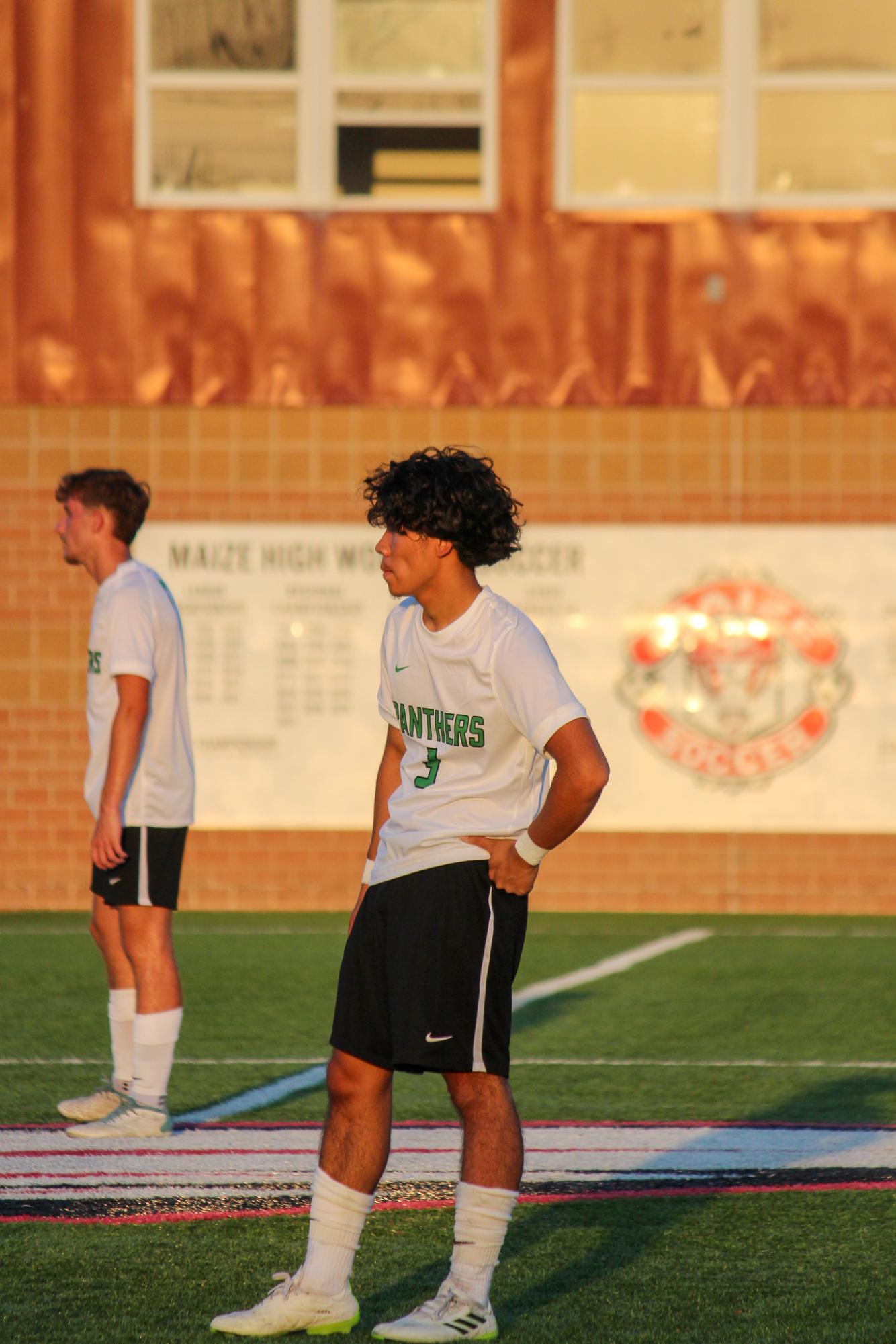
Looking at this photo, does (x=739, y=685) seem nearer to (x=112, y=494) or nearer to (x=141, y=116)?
(x=141, y=116)

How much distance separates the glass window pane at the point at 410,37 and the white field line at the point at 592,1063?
7.87m

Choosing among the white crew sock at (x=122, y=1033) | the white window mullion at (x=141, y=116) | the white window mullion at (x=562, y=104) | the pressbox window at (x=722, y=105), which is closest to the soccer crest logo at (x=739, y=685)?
the pressbox window at (x=722, y=105)

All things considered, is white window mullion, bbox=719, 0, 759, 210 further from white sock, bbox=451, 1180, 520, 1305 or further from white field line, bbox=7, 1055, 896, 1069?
white sock, bbox=451, 1180, 520, 1305

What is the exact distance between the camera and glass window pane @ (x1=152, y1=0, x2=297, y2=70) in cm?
1259

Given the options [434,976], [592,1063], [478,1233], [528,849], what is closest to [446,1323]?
[478,1233]

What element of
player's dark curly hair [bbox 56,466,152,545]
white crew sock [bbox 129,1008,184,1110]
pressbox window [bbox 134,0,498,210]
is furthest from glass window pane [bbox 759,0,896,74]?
white crew sock [bbox 129,1008,184,1110]

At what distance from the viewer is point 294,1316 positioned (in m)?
3.90

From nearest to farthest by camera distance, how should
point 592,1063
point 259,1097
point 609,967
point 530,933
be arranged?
point 259,1097
point 592,1063
point 609,967
point 530,933

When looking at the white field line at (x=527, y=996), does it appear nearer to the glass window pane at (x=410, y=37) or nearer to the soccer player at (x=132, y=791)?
the soccer player at (x=132, y=791)

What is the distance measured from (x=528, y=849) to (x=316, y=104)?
9804 mm

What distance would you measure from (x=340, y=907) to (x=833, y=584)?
4111 mm

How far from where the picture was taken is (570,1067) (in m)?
7.04

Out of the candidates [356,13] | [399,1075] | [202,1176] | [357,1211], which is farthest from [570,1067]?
[356,13]

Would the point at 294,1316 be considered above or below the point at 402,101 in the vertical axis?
below
